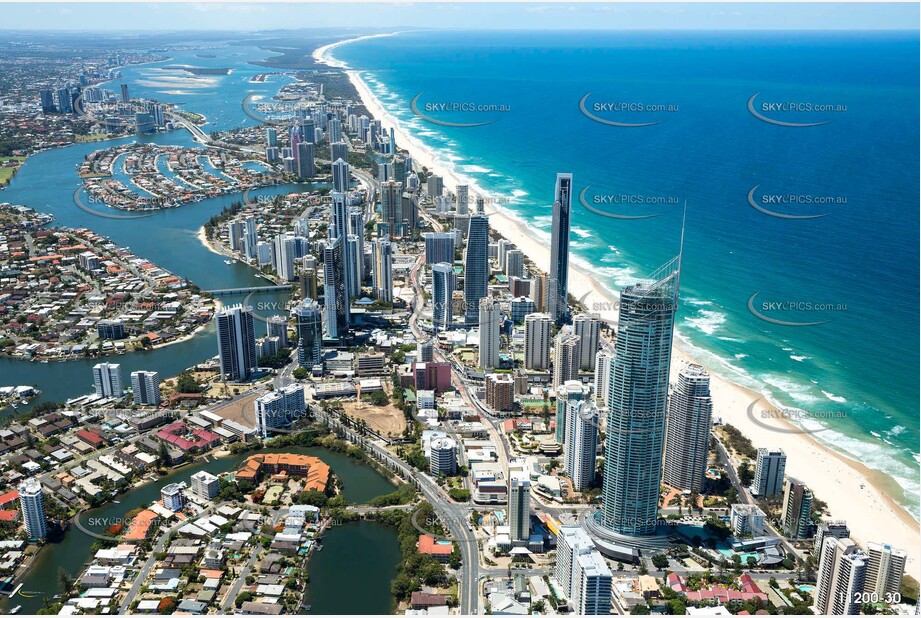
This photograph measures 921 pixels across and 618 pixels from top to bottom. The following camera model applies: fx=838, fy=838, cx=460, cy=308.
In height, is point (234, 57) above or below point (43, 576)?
above

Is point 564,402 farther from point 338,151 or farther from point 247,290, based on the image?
point 338,151

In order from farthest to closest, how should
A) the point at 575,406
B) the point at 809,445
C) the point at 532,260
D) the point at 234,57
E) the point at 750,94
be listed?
the point at 234,57, the point at 750,94, the point at 532,260, the point at 809,445, the point at 575,406

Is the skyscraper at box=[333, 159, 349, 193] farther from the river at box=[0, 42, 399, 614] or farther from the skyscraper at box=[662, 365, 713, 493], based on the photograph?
the skyscraper at box=[662, 365, 713, 493]

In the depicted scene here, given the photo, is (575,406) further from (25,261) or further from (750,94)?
(750,94)

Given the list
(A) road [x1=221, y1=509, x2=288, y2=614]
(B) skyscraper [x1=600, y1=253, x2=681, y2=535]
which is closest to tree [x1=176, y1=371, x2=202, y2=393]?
(A) road [x1=221, y1=509, x2=288, y2=614]

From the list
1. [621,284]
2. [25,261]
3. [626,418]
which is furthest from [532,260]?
[25,261]

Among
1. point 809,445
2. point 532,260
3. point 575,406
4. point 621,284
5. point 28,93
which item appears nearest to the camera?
point 575,406
